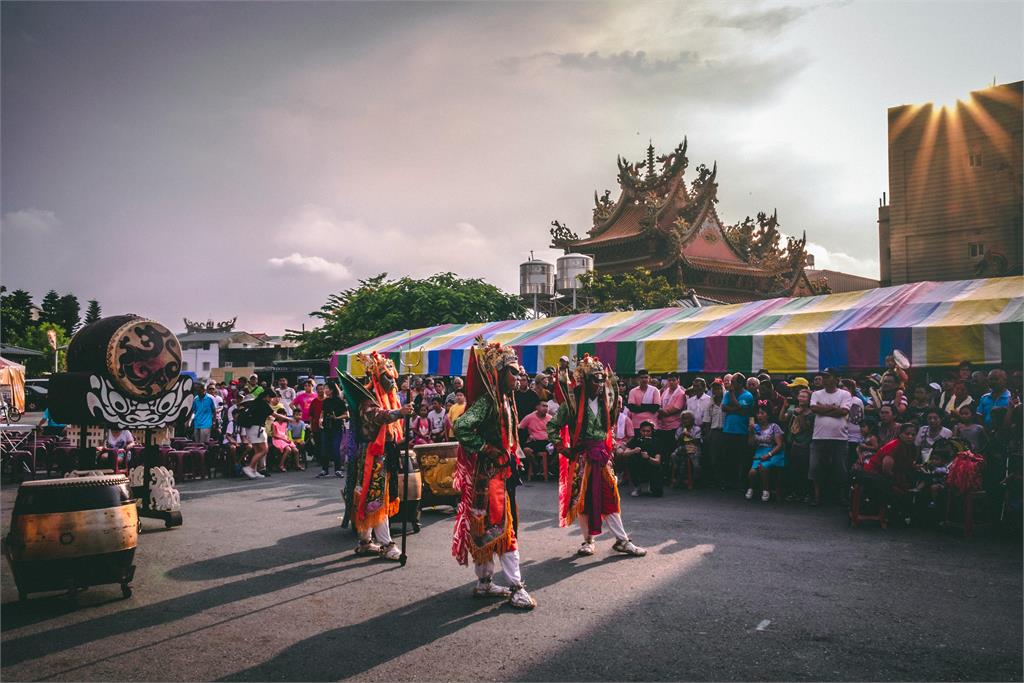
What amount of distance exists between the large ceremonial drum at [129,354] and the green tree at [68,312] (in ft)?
171

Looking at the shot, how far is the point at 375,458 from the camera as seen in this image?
706cm

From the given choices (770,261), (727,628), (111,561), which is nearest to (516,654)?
(727,628)

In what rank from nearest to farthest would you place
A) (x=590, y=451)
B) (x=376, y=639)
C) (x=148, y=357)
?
(x=376, y=639) < (x=148, y=357) < (x=590, y=451)

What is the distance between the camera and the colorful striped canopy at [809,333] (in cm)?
1145

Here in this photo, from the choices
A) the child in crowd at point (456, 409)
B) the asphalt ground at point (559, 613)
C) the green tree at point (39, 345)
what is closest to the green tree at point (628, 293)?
the child in crowd at point (456, 409)

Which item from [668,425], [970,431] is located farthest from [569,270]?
[970,431]

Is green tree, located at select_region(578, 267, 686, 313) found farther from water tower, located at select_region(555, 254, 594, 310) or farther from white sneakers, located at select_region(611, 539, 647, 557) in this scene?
white sneakers, located at select_region(611, 539, 647, 557)

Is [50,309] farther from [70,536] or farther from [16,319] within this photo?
[70,536]

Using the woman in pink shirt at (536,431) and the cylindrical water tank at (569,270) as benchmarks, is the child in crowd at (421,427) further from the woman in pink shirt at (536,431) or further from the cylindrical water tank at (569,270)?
the cylindrical water tank at (569,270)

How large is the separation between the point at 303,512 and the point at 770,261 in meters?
29.2

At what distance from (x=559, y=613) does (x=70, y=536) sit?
370 cm

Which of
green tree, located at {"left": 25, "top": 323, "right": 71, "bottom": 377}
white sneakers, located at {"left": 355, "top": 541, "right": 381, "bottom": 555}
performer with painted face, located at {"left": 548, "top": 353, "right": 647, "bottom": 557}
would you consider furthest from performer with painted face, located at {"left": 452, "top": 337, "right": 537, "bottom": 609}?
green tree, located at {"left": 25, "top": 323, "right": 71, "bottom": 377}

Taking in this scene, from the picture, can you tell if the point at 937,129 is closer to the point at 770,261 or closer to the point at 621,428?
the point at 770,261

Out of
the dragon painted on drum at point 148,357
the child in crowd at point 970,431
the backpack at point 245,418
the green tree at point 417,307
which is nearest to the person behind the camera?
the dragon painted on drum at point 148,357
